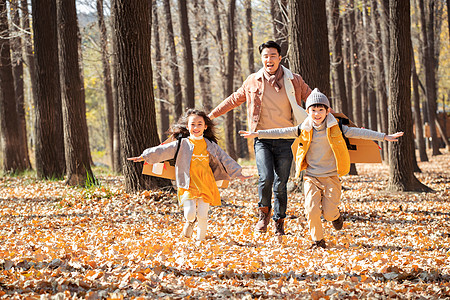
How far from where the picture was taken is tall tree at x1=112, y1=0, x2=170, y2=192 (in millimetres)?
8844

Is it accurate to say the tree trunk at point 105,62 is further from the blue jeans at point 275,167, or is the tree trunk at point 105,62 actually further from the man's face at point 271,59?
the blue jeans at point 275,167

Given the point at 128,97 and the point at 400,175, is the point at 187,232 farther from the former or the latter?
the point at 400,175

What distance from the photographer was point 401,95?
11.1 meters

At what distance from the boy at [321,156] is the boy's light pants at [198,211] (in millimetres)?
1305

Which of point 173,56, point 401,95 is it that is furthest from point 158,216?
point 173,56

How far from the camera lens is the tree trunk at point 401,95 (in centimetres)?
1100

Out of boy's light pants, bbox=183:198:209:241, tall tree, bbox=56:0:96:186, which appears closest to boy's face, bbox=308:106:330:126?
boy's light pants, bbox=183:198:209:241

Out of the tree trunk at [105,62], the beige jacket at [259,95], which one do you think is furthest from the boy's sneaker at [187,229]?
the tree trunk at [105,62]

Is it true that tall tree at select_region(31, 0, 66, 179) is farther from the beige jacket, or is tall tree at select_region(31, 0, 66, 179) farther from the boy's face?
the boy's face

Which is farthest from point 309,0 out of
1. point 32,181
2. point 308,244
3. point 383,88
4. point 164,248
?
point 383,88

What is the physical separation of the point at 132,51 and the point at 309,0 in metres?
3.90

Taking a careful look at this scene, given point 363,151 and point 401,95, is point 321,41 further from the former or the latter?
point 363,151

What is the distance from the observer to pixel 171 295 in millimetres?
4000

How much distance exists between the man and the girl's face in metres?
0.38
